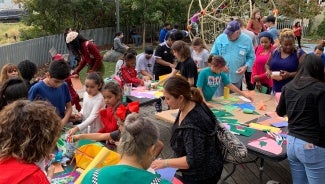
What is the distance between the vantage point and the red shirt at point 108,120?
354 centimetres

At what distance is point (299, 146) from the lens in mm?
2965

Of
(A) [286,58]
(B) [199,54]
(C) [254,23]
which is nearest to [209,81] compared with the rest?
(A) [286,58]

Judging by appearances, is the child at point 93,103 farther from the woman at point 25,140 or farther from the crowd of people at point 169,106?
the woman at point 25,140

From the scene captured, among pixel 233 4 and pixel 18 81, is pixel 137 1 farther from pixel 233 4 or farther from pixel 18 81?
pixel 18 81

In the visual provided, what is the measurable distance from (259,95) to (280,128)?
1365 millimetres

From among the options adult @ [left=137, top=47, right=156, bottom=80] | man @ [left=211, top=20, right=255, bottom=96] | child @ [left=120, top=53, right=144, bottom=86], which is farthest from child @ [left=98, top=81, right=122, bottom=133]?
adult @ [left=137, top=47, right=156, bottom=80]

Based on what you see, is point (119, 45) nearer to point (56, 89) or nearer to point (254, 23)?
point (254, 23)

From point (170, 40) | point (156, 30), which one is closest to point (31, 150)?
point (170, 40)

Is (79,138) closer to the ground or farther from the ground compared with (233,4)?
closer to the ground

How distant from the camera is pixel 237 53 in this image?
18.6 ft

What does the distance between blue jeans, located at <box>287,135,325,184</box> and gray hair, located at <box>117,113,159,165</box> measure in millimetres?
1569

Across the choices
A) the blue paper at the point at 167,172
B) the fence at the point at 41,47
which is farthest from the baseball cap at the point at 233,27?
the fence at the point at 41,47

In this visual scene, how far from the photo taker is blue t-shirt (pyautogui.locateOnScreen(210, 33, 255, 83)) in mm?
5660

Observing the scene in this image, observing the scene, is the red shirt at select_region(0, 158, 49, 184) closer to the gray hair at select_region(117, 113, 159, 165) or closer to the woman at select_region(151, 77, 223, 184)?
the gray hair at select_region(117, 113, 159, 165)
